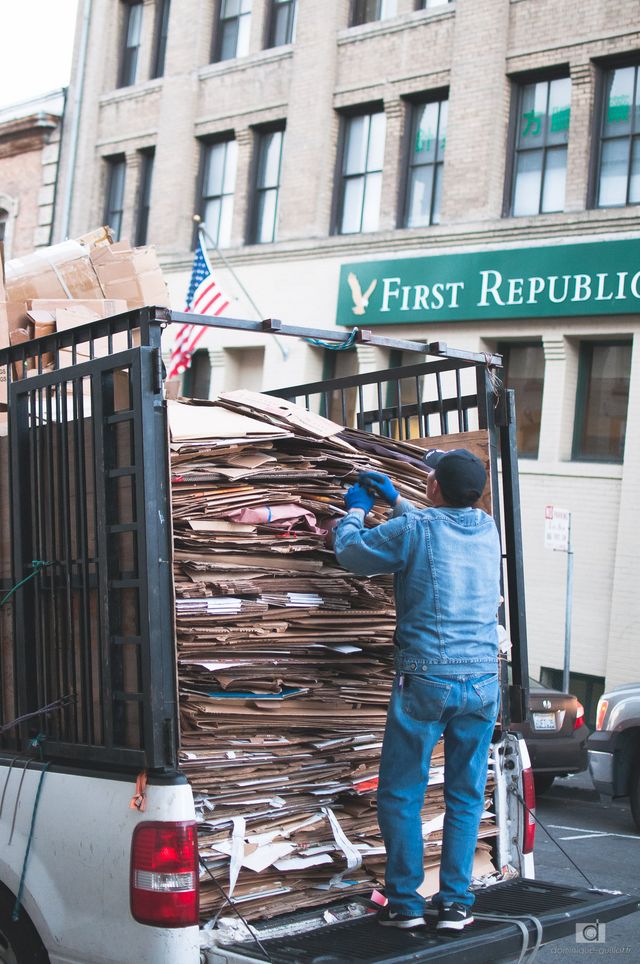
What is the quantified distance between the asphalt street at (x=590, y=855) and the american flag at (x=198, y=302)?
756cm

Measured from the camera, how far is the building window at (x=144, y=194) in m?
23.5

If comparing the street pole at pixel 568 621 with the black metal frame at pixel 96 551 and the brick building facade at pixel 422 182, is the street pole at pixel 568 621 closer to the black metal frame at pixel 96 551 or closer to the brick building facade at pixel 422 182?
the brick building facade at pixel 422 182

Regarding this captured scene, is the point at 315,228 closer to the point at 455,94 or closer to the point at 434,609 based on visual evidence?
the point at 455,94

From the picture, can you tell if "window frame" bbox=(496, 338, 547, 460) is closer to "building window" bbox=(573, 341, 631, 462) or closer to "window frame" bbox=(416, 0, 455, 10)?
"building window" bbox=(573, 341, 631, 462)

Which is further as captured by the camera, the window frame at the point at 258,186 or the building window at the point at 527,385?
the window frame at the point at 258,186

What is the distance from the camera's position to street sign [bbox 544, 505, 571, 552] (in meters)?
15.0

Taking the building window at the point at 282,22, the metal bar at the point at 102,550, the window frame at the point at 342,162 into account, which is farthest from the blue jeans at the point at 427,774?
the building window at the point at 282,22

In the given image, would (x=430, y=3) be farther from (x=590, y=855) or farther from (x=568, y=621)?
(x=590, y=855)

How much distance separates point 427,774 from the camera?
4.23 metres

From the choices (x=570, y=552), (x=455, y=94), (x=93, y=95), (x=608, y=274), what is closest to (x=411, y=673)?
(x=570, y=552)

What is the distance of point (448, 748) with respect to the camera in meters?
4.32

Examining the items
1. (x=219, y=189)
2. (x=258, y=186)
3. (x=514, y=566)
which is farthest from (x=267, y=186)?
(x=514, y=566)

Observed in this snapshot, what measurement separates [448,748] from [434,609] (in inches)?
20.0

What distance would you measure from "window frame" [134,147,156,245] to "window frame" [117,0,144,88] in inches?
68.4
